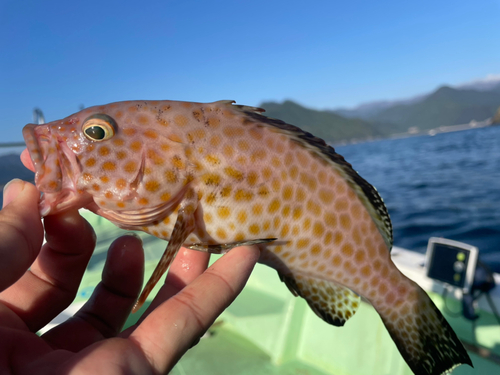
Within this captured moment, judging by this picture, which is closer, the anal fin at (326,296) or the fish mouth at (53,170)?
the fish mouth at (53,170)

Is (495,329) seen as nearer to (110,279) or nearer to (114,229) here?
(110,279)

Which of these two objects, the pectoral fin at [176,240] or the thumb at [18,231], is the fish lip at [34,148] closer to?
the thumb at [18,231]

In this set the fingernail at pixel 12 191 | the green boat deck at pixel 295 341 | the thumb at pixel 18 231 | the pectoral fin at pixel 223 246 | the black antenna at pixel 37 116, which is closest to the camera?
the thumb at pixel 18 231

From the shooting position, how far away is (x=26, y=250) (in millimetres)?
1440

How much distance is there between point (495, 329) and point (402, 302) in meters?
2.04

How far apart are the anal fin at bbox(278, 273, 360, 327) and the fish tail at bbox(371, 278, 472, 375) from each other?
8.2 inches

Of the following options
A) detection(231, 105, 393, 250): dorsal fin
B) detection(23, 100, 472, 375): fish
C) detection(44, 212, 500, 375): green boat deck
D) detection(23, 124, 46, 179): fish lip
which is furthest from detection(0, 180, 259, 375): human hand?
detection(44, 212, 500, 375): green boat deck

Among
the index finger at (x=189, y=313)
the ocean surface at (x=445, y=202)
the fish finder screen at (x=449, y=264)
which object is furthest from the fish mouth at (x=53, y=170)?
the fish finder screen at (x=449, y=264)

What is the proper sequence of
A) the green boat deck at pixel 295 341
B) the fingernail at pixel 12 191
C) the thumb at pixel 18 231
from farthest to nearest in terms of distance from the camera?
the green boat deck at pixel 295 341 < the fingernail at pixel 12 191 < the thumb at pixel 18 231

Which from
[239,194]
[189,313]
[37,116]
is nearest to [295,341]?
[239,194]

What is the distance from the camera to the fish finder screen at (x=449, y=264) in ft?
12.2

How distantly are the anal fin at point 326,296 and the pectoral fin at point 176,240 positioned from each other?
0.93 metres

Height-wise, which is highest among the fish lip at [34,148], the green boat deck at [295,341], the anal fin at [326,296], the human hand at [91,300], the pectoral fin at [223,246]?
the fish lip at [34,148]

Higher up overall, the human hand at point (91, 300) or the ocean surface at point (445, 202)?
the human hand at point (91, 300)
